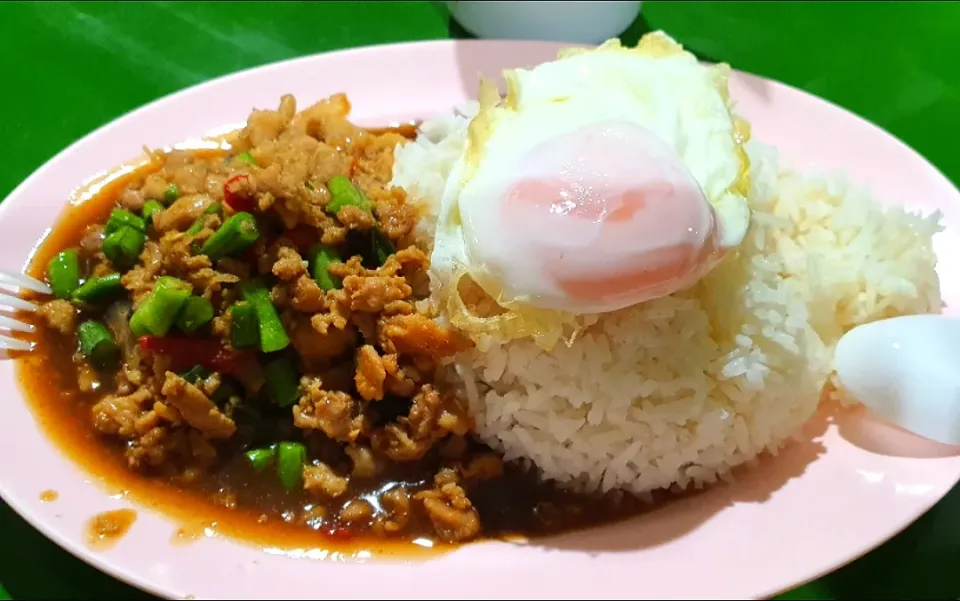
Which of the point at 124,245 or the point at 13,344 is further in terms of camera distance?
the point at 124,245

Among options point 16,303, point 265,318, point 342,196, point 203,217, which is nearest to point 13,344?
point 16,303

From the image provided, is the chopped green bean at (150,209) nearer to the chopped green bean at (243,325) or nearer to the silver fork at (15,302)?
the silver fork at (15,302)

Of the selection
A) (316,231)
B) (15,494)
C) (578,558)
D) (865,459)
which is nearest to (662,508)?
(578,558)

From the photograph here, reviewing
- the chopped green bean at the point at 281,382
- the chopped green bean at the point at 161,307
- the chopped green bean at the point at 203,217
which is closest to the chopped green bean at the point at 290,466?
the chopped green bean at the point at 281,382

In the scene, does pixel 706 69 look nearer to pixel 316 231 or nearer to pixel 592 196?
pixel 592 196

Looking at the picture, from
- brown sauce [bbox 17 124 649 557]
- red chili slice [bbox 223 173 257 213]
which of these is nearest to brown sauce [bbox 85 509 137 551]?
brown sauce [bbox 17 124 649 557]

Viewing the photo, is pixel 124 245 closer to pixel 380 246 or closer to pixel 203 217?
pixel 203 217
